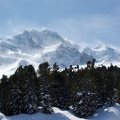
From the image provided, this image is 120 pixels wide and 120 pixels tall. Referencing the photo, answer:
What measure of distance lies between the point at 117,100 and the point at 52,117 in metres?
24.1

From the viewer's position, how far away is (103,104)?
3393 inches

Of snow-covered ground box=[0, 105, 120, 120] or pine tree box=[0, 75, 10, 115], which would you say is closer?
snow-covered ground box=[0, 105, 120, 120]

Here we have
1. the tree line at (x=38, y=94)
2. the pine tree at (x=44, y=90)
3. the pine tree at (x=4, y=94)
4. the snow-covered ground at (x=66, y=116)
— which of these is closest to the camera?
the snow-covered ground at (x=66, y=116)

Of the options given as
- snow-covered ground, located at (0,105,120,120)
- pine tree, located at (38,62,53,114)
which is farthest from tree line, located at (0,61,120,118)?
snow-covered ground, located at (0,105,120,120)

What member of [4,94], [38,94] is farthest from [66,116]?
[4,94]

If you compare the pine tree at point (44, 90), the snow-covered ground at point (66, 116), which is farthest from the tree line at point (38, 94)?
the snow-covered ground at point (66, 116)

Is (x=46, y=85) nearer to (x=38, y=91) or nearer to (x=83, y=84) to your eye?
(x=38, y=91)

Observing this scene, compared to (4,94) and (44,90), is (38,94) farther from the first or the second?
(4,94)

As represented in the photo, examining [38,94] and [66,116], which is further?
[38,94]

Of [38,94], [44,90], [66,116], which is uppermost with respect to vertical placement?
[44,90]

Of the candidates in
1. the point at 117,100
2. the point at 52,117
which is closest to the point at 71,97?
the point at 52,117

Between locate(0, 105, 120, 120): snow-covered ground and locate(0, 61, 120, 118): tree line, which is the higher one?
locate(0, 61, 120, 118): tree line

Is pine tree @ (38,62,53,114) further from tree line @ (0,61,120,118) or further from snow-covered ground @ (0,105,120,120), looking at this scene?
snow-covered ground @ (0,105,120,120)

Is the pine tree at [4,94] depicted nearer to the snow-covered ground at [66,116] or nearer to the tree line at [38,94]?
the tree line at [38,94]
